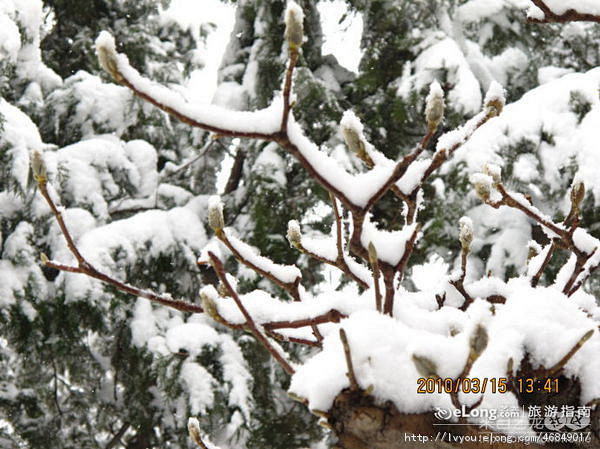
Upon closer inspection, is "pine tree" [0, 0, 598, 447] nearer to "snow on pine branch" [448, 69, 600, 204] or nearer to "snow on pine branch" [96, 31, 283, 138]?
"snow on pine branch" [448, 69, 600, 204]

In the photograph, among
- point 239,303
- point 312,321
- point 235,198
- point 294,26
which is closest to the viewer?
point 294,26

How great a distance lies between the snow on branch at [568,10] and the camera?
94cm

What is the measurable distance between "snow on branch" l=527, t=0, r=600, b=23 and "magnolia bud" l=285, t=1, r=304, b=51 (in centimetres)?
42

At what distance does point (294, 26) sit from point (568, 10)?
Result: 482mm

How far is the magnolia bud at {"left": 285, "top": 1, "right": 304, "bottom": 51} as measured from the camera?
2.35 feet

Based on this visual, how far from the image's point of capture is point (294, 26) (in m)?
0.72

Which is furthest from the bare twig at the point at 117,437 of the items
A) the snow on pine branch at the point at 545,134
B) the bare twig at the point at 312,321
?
the bare twig at the point at 312,321

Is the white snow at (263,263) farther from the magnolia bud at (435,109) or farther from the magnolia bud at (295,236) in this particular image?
the magnolia bud at (435,109)

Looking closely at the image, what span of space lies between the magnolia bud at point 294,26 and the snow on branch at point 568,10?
42 centimetres

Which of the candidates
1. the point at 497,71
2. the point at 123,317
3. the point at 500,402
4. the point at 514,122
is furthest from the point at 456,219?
the point at 500,402

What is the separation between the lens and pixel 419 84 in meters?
3.59

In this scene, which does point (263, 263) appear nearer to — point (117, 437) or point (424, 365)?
point (424, 365)
